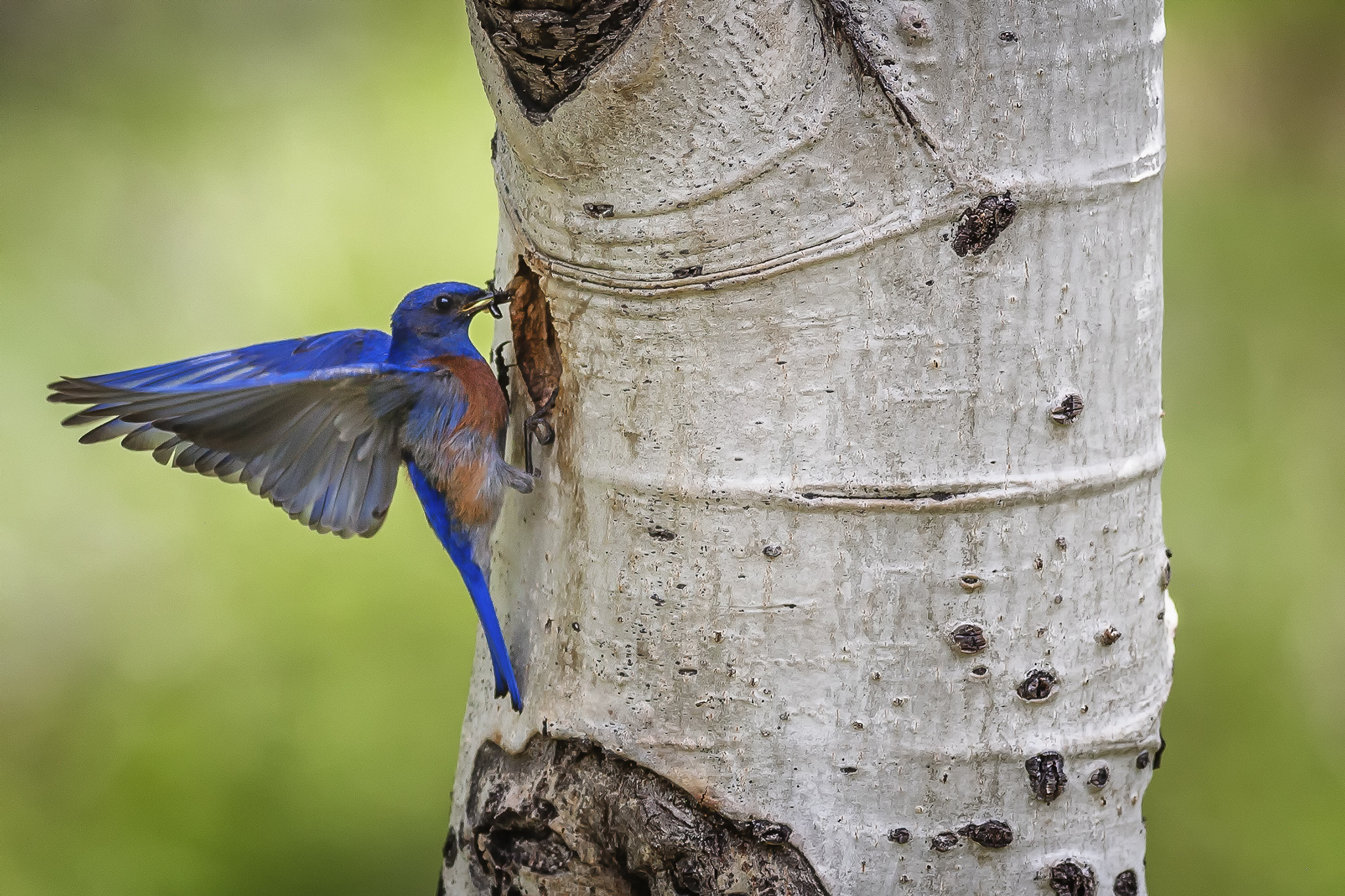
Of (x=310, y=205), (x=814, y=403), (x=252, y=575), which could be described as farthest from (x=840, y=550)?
(x=310, y=205)

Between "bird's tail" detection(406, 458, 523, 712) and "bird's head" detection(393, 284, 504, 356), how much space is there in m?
0.15

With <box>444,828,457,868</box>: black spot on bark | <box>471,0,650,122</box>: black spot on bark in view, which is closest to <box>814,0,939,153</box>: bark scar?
<box>471,0,650,122</box>: black spot on bark

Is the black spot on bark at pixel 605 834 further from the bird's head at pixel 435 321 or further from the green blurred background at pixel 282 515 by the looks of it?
the green blurred background at pixel 282 515

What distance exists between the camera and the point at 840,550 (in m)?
1.00

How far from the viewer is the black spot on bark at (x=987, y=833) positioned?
103 cm

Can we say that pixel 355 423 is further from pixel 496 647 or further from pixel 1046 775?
pixel 1046 775

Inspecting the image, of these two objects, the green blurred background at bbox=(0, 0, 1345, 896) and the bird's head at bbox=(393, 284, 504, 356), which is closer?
the bird's head at bbox=(393, 284, 504, 356)

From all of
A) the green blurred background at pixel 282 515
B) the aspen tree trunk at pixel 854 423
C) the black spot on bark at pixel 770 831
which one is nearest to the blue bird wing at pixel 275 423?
the aspen tree trunk at pixel 854 423

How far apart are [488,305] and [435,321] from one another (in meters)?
0.12

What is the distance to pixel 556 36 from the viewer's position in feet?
3.08

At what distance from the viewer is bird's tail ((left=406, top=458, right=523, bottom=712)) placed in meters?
1.23

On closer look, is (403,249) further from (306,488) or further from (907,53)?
(907,53)

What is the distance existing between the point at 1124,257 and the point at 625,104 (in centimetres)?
44

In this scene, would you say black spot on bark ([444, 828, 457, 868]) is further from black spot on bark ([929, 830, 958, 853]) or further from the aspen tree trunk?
black spot on bark ([929, 830, 958, 853])
